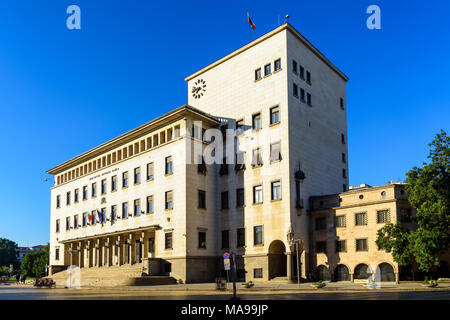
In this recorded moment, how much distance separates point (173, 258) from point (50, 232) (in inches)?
1372

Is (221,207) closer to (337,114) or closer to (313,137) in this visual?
(313,137)

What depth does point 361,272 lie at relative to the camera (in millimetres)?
43062

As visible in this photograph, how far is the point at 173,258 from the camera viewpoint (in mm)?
48719

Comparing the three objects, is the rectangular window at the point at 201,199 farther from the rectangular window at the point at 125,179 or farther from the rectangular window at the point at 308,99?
the rectangular window at the point at 308,99

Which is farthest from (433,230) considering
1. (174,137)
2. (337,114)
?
(174,137)

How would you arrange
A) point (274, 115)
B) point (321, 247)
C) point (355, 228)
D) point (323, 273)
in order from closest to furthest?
point (355, 228), point (323, 273), point (321, 247), point (274, 115)

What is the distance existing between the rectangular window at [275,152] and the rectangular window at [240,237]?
8.75 metres

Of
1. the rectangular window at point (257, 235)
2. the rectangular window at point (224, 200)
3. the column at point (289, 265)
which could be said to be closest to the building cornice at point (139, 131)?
the rectangular window at point (224, 200)

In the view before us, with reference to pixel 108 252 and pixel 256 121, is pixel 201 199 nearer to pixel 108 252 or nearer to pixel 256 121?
pixel 256 121

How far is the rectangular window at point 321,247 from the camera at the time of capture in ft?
151

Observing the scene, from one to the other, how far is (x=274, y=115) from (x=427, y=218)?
1915 cm

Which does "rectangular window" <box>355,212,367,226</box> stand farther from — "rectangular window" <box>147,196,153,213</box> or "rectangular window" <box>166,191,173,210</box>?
"rectangular window" <box>147,196,153,213</box>

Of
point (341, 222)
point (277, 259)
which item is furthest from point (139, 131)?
point (341, 222)

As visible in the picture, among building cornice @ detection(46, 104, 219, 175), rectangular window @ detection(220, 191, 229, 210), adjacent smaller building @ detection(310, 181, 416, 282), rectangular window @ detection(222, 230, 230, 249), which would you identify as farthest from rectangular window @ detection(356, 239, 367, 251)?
building cornice @ detection(46, 104, 219, 175)
